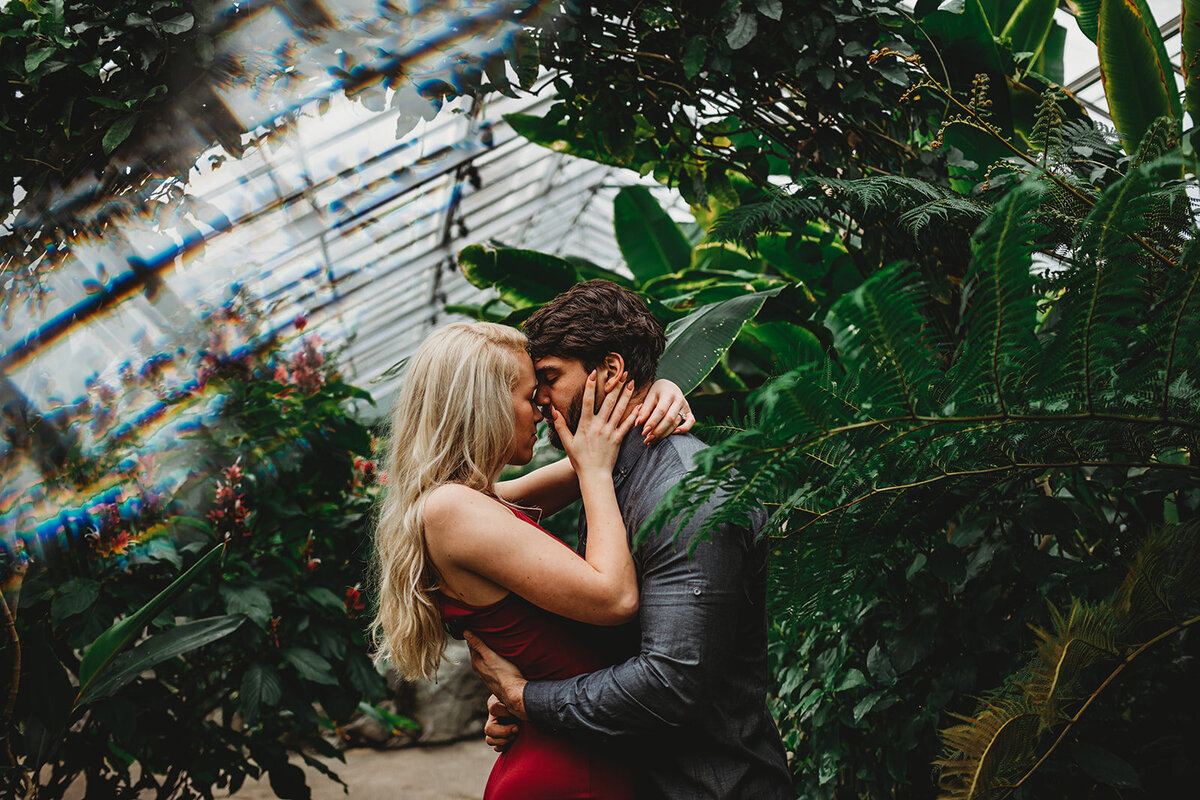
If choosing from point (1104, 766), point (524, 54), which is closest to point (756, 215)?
point (524, 54)

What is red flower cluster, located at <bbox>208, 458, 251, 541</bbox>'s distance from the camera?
2.73m

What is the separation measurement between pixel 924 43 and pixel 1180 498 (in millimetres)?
1183

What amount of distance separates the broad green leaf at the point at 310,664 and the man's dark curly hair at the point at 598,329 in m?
1.74

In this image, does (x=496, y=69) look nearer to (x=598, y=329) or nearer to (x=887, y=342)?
(x=598, y=329)

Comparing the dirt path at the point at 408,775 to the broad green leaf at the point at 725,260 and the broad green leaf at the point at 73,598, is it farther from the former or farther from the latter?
the broad green leaf at the point at 725,260

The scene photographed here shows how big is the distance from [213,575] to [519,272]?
150 cm

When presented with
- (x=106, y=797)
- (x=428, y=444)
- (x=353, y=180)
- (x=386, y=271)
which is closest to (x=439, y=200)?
(x=386, y=271)

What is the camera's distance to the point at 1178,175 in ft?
5.54

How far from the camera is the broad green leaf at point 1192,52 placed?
1434mm

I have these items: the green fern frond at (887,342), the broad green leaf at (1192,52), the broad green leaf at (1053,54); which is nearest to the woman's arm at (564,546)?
the green fern frond at (887,342)

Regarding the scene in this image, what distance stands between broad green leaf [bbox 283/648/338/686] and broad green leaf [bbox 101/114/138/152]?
1.65 metres

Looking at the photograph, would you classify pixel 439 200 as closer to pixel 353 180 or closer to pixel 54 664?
pixel 353 180

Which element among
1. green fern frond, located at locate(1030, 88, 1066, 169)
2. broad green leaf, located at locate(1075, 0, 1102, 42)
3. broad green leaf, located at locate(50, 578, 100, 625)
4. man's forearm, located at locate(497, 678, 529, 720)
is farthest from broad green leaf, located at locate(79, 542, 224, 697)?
broad green leaf, located at locate(1075, 0, 1102, 42)

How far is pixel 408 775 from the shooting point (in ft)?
19.1
